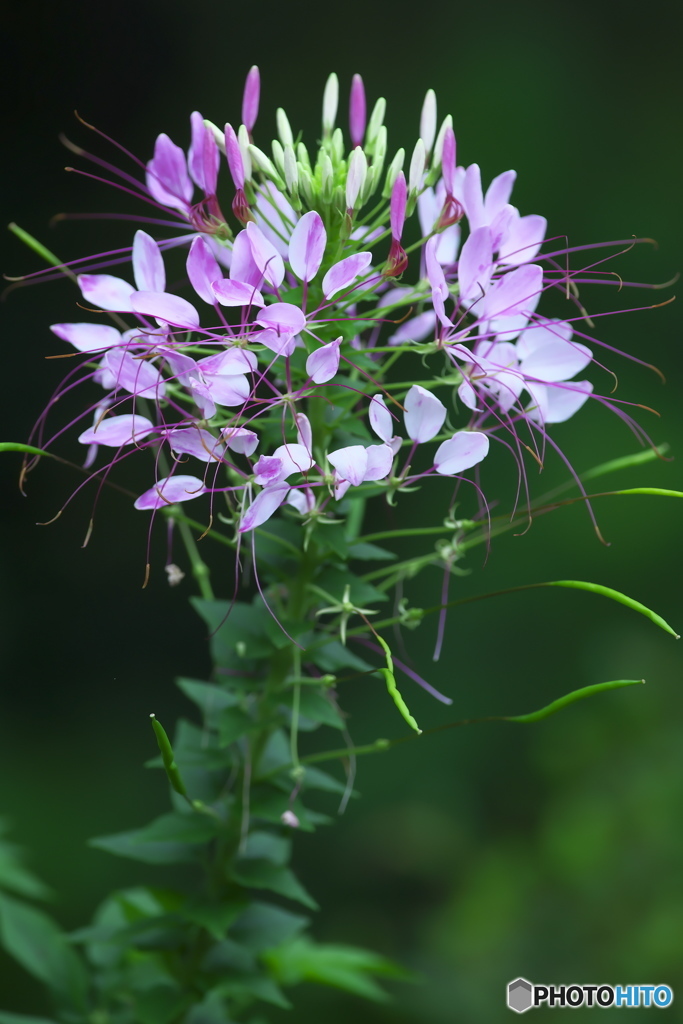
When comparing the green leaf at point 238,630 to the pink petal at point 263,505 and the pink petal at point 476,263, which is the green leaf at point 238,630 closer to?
the pink petal at point 263,505

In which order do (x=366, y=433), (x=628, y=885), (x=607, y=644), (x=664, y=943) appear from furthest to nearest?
(x=607, y=644) → (x=628, y=885) → (x=664, y=943) → (x=366, y=433)

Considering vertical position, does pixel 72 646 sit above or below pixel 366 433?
above

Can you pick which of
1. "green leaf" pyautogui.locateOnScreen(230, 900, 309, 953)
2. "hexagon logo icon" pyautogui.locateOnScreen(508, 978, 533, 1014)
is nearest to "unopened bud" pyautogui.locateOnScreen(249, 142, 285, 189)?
"green leaf" pyautogui.locateOnScreen(230, 900, 309, 953)

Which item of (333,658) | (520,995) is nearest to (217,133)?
(333,658)

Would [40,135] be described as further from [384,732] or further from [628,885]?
[628,885]

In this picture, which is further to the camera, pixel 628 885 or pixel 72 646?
pixel 72 646

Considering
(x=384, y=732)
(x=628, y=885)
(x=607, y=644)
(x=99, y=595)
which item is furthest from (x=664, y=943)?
(x=99, y=595)

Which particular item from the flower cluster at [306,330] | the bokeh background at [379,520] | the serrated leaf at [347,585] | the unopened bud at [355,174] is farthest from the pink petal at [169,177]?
the bokeh background at [379,520]
